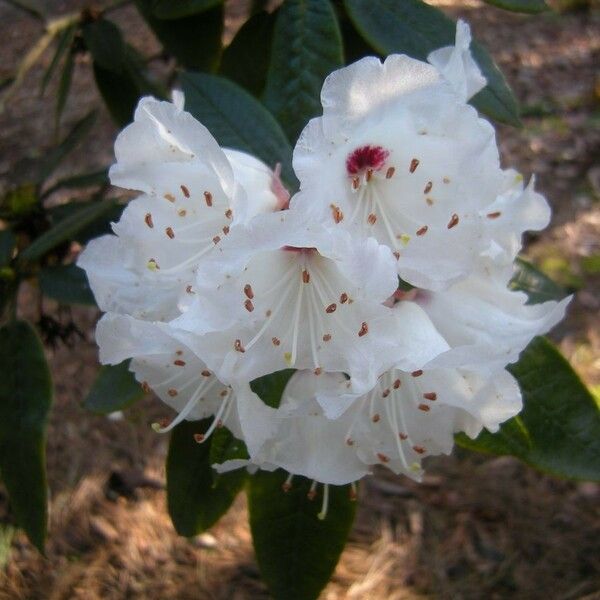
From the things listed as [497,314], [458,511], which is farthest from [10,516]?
[497,314]

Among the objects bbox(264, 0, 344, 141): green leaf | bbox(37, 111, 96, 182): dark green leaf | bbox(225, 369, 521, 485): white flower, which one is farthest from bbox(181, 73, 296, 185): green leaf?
bbox(37, 111, 96, 182): dark green leaf

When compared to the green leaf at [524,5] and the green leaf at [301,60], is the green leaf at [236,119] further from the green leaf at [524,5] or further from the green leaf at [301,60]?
the green leaf at [524,5]

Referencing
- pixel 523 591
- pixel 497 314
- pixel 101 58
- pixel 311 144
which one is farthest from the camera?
pixel 523 591

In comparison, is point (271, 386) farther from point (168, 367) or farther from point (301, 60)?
point (301, 60)

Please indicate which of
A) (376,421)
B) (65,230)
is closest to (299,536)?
(376,421)

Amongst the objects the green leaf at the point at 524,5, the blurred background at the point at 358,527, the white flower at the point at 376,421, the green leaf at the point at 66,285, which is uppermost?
the green leaf at the point at 524,5

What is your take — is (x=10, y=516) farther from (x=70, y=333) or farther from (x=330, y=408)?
(x=330, y=408)

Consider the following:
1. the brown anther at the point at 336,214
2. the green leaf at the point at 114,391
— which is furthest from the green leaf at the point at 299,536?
the brown anther at the point at 336,214
